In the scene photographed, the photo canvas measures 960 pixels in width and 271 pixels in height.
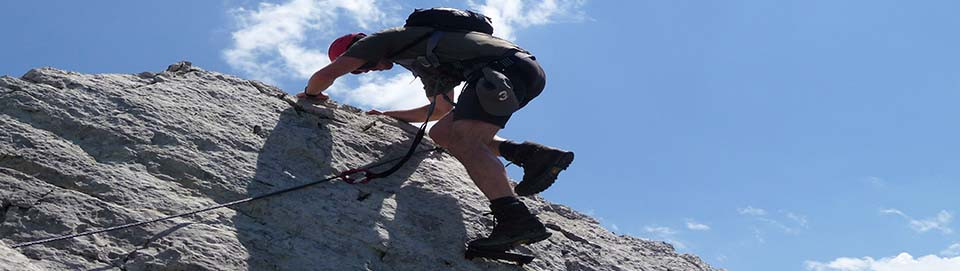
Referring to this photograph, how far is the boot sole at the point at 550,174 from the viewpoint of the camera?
7102 mm

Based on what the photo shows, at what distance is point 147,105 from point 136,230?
1.40 meters

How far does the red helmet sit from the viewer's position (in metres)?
8.28

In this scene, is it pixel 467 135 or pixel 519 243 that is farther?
pixel 467 135

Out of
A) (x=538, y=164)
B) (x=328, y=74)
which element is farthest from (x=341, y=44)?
(x=538, y=164)

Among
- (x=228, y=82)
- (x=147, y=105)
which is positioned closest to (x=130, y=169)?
(x=147, y=105)

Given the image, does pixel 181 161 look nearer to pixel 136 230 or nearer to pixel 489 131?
pixel 136 230

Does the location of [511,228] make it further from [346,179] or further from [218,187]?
[218,187]

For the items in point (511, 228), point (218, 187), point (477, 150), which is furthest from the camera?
point (477, 150)

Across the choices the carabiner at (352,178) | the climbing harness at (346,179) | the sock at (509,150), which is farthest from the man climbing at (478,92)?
the carabiner at (352,178)

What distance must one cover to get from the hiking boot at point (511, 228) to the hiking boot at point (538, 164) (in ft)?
1.51

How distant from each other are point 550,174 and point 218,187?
2143mm

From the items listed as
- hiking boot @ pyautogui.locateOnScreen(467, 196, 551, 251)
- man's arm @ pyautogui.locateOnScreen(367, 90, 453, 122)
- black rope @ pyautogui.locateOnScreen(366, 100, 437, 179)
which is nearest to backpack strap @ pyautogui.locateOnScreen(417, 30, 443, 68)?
black rope @ pyautogui.locateOnScreen(366, 100, 437, 179)

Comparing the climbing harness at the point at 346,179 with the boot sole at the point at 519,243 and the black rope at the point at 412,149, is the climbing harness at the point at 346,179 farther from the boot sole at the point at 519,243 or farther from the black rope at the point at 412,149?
the boot sole at the point at 519,243

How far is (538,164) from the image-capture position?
721 cm
